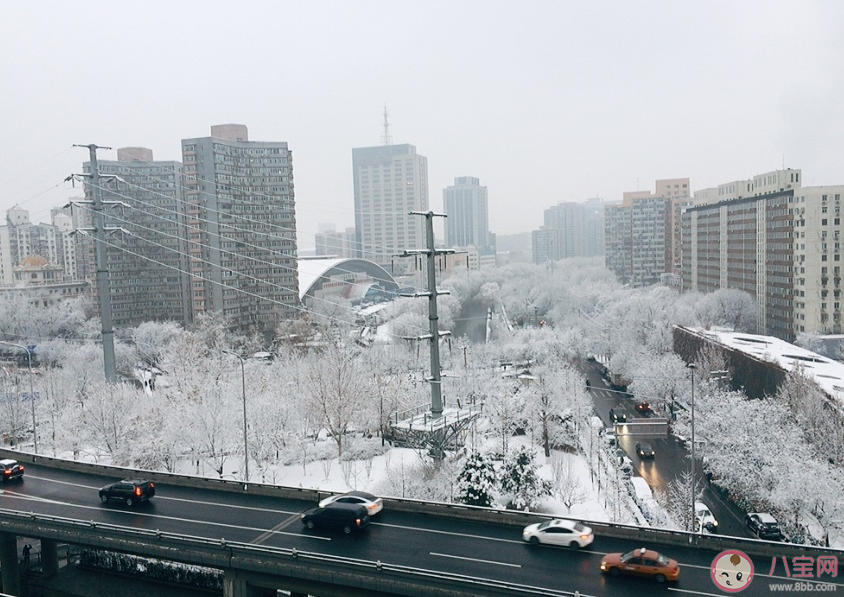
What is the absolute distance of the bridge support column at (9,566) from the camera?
13.4 meters

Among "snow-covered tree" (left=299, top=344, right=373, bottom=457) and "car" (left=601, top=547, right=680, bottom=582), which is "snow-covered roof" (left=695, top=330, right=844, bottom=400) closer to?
"car" (left=601, top=547, right=680, bottom=582)

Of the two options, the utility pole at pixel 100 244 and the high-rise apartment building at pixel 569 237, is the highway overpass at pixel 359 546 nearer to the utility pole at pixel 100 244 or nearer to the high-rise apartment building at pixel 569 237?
the utility pole at pixel 100 244

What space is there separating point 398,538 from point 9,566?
8479 millimetres

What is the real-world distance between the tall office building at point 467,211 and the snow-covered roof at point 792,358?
113383mm

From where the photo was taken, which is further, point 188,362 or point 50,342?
point 50,342

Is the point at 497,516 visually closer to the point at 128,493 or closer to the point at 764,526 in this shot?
the point at 128,493

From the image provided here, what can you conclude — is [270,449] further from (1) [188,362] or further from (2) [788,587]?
(2) [788,587]

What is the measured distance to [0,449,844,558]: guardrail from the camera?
9789 millimetres

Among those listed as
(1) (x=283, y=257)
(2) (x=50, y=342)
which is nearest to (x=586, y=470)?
(1) (x=283, y=257)

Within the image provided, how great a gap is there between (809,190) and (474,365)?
70.6 feet

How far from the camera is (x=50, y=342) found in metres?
42.3

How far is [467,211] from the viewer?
146500mm

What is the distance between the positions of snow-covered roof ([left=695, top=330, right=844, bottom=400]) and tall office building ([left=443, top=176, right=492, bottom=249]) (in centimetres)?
11338

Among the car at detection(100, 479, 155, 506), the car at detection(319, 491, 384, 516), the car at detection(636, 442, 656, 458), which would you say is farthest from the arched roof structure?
the car at detection(319, 491, 384, 516)
